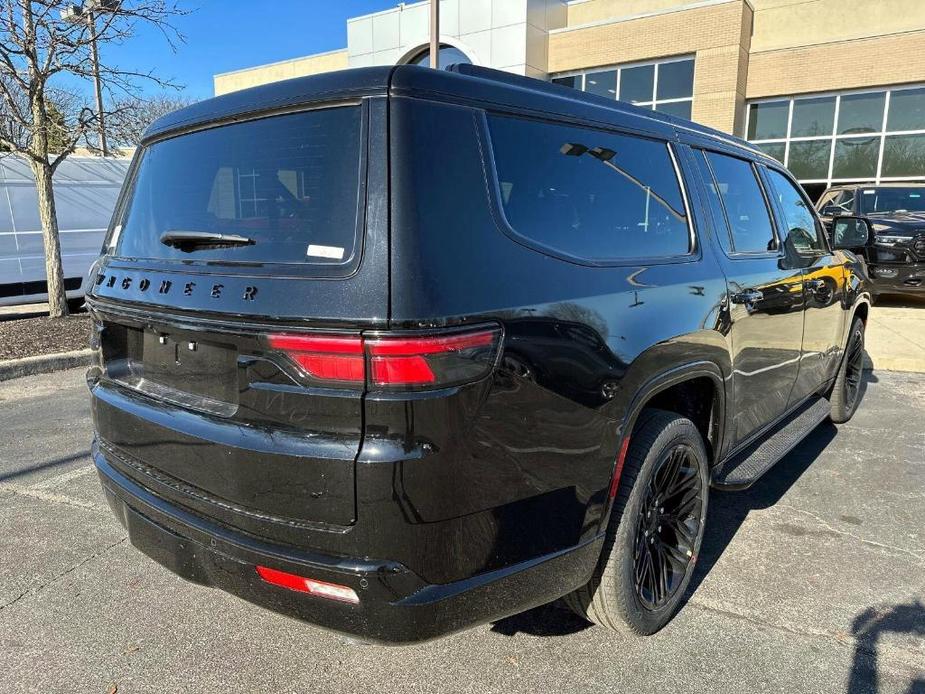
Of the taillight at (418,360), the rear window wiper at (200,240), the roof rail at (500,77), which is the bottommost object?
the taillight at (418,360)

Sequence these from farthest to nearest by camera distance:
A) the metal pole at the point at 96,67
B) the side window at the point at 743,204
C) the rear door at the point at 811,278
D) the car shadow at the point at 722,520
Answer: the metal pole at the point at 96,67, the rear door at the point at 811,278, the side window at the point at 743,204, the car shadow at the point at 722,520

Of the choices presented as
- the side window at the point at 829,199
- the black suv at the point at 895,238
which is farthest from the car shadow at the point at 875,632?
the side window at the point at 829,199

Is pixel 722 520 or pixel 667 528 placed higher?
pixel 667 528

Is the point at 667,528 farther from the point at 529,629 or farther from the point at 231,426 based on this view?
the point at 231,426

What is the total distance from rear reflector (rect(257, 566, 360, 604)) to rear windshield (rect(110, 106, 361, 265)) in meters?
0.87

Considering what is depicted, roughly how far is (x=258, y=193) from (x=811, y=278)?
3.28 m

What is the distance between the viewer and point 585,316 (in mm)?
2055

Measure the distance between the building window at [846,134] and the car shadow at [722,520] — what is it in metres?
17.0

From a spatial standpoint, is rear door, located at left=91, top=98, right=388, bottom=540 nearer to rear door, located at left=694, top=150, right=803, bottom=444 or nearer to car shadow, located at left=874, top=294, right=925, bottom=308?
rear door, located at left=694, top=150, right=803, bottom=444

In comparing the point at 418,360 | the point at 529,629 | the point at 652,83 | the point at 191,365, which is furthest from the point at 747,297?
the point at 652,83

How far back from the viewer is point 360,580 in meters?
1.73

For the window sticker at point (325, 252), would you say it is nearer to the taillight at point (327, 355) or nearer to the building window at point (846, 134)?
the taillight at point (327, 355)

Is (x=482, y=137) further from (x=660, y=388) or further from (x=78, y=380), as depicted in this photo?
(x=78, y=380)

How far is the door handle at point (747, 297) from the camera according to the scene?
2979mm
